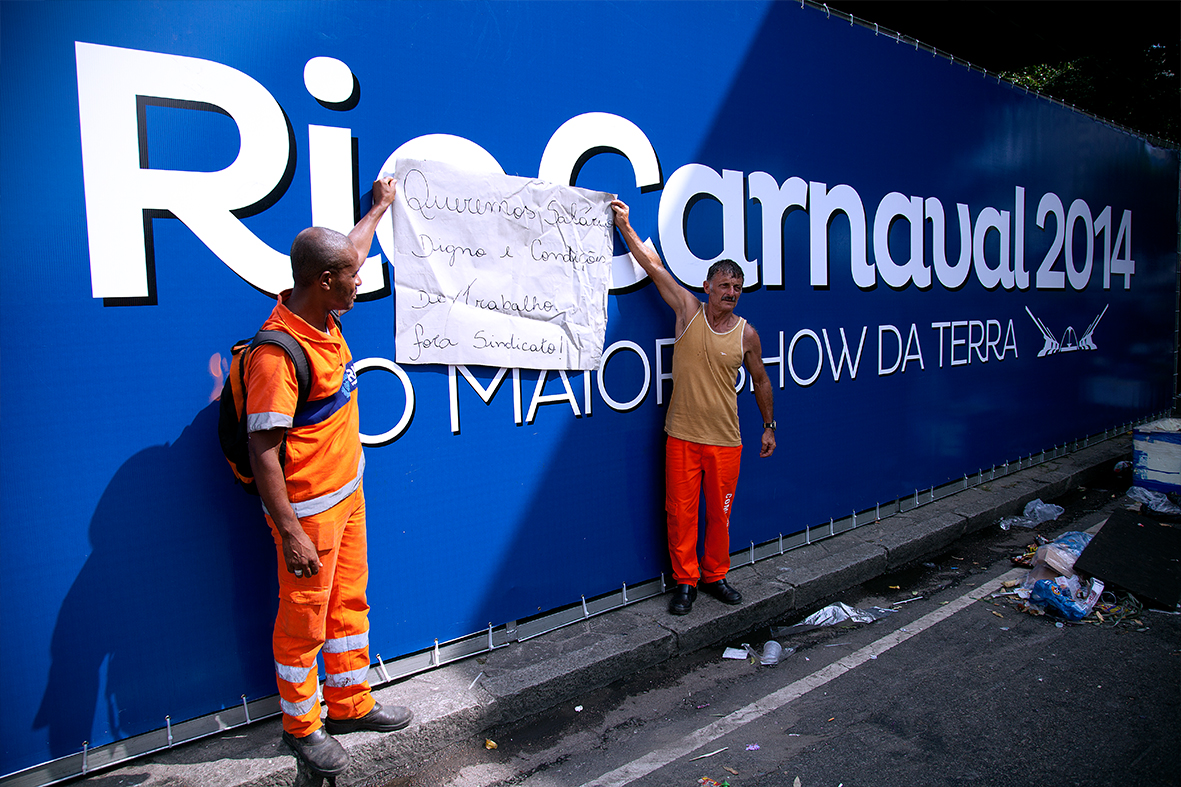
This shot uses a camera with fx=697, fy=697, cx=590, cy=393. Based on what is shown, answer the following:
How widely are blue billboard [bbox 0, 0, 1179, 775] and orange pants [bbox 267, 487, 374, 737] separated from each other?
1.19 feet

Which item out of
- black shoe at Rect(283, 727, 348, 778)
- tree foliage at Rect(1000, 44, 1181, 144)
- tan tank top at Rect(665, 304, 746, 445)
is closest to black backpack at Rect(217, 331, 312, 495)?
black shoe at Rect(283, 727, 348, 778)

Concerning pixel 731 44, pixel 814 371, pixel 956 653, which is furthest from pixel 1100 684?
pixel 731 44

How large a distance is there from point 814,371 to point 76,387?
13.9 ft

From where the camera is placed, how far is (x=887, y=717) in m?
3.11

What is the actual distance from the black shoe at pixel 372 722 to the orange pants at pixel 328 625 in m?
0.03

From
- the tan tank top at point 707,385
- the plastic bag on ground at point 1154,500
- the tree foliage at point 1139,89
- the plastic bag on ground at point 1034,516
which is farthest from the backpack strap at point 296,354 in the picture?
the tree foliage at point 1139,89

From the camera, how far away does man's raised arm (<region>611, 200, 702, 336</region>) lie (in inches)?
154

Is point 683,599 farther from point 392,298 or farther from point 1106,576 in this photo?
point 1106,576

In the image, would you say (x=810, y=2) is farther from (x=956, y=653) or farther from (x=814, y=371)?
(x=956, y=653)

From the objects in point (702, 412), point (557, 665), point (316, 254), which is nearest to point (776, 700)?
point (557, 665)

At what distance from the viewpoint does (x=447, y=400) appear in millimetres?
3393

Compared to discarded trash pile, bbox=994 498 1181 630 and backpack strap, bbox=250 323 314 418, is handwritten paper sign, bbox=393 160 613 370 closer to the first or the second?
backpack strap, bbox=250 323 314 418

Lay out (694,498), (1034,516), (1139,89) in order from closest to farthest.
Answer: (694,498) < (1034,516) < (1139,89)

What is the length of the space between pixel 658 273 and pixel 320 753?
2.86m
